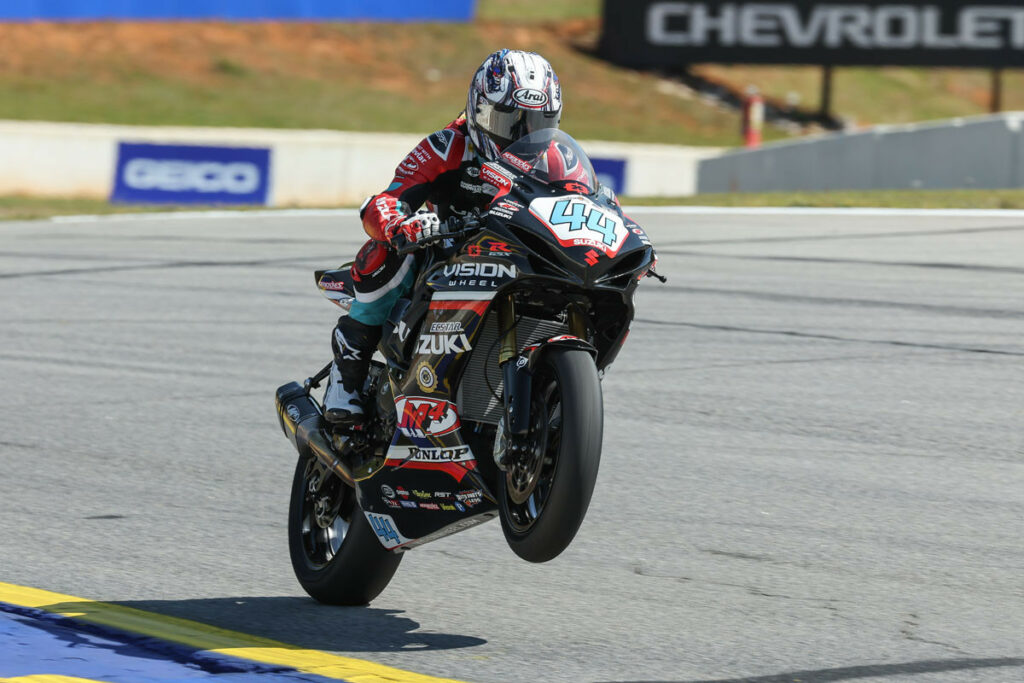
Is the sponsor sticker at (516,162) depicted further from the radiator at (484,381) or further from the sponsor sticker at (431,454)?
the sponsor sticker at (431,454)

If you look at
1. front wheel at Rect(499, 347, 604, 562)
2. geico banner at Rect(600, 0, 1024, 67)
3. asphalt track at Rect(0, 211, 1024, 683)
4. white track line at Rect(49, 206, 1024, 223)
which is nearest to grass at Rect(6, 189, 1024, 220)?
white track line at Rect(49, 206, 1024, 223)

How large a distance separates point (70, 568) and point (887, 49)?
36.0 m

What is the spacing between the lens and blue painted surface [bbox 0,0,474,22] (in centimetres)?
3700

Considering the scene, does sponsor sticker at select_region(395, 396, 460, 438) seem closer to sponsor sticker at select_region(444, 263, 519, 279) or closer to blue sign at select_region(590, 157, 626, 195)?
sponsor sticker at select_region(444, 263, 519, 279)

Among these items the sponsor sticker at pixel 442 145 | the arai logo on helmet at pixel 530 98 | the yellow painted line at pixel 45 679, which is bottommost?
the yellow painted line at pixel 45 679

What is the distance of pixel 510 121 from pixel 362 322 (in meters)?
0.98

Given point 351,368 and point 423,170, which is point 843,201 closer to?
point 351,368

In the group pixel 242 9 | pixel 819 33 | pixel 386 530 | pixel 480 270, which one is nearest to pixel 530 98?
pixel 480 270

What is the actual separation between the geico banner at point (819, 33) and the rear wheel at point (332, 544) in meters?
35.0

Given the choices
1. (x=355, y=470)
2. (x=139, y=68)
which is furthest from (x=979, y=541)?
(x=139, y=68)

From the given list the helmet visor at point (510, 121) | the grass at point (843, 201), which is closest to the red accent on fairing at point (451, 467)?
the helmet visor at point (510, 121)

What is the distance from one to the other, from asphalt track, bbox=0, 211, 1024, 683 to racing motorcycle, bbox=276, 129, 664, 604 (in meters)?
0.38

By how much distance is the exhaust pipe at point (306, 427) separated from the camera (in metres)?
5.39

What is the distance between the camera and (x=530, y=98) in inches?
192
